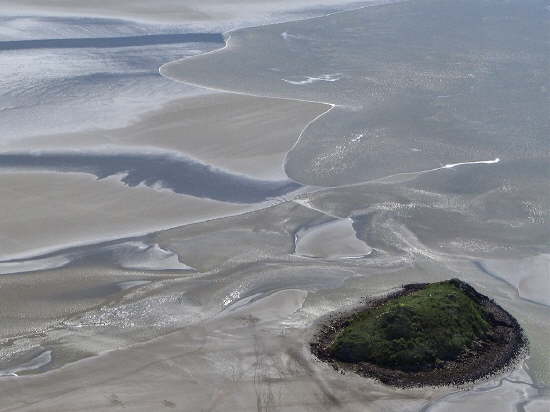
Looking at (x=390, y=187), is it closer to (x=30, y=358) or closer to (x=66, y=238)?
(x=66, y=238)

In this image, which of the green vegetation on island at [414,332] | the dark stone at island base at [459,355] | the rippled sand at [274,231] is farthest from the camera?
the green vegetation on island at [414,332]

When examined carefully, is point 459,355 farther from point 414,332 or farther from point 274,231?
point 274,231

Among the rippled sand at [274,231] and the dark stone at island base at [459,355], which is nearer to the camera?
the rippled sand at [274,231]

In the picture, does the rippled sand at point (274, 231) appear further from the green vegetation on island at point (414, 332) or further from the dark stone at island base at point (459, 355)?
the green vegetation on island at point (414, 332)

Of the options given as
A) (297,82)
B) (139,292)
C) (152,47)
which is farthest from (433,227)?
(152,47)

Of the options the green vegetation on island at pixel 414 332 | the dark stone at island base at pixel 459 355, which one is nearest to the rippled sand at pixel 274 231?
the dark stone at island base at pixel 459 355

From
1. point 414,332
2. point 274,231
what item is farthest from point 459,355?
point 274,231

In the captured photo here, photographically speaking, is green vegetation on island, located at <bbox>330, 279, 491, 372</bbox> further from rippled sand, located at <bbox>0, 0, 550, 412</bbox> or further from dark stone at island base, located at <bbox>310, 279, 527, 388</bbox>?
rippled sand, located at <bbox>0, 0, 550, 412</bbox>
